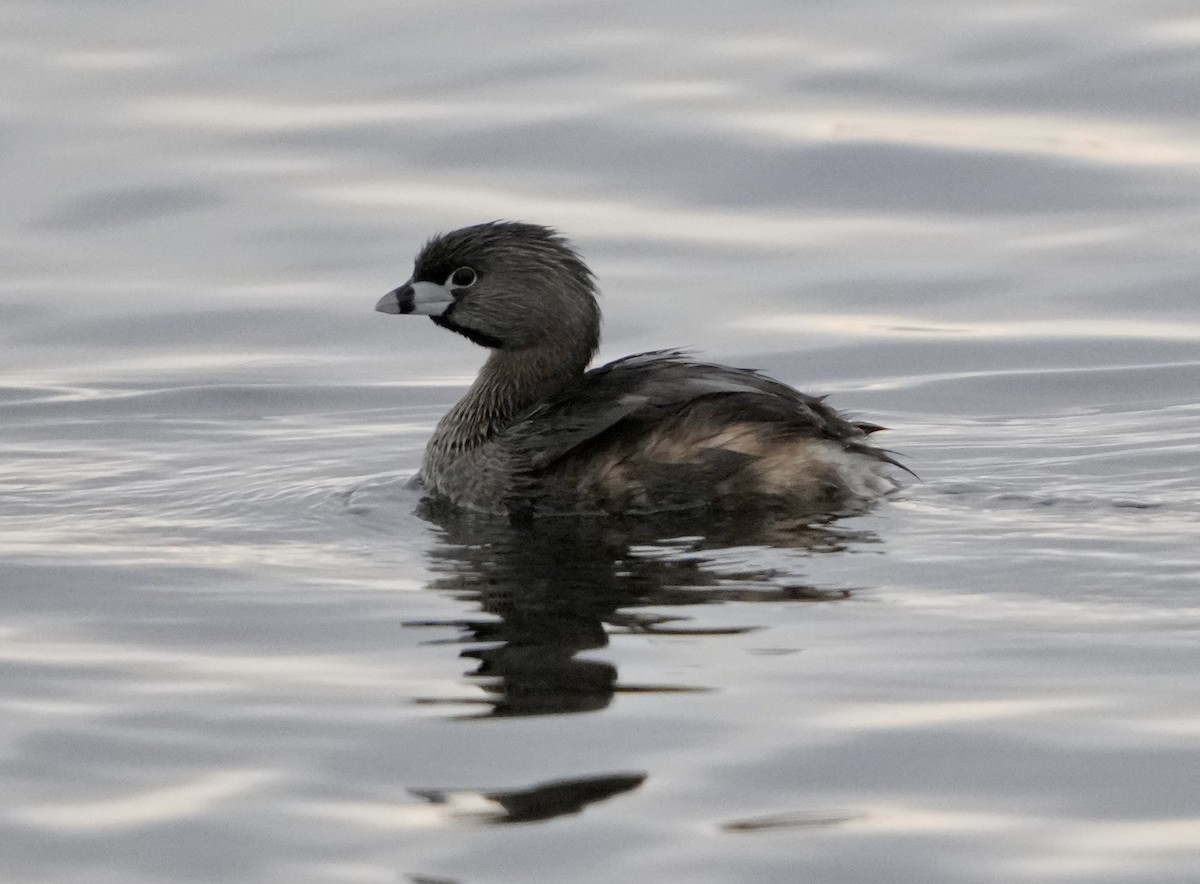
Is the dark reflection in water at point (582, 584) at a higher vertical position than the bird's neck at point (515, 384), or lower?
lower

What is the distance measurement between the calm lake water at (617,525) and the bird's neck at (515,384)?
361 mm

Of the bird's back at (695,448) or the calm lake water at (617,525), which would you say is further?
the bird's back at (695,448)

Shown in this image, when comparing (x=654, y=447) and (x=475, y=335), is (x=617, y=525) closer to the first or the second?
(x=654, y=447)

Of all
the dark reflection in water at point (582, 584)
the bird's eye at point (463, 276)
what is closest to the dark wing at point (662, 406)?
the dark reflection in water at point (582, 584)

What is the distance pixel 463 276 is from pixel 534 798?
4150 mm

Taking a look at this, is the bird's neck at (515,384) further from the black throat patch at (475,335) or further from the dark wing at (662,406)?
the dark wing at (662,406)

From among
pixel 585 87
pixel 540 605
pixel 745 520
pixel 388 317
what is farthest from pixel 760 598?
pixel 585 87

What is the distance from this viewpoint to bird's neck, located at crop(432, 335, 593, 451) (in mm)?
9266

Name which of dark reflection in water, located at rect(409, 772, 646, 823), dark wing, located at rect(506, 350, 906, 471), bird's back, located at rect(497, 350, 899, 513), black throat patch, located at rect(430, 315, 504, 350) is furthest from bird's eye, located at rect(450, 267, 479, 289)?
dark reflection in water, located at rect(409, 772, 646, 823)

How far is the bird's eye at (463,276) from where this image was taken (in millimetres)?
9367

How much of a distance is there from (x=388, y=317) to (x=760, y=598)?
5405 mm

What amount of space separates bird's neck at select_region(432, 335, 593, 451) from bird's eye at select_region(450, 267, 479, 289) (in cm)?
31

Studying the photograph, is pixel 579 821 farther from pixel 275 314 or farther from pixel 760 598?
pixel 275 314

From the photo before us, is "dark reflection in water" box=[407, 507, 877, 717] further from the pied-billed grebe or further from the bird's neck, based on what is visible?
the bird's neck
